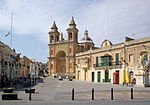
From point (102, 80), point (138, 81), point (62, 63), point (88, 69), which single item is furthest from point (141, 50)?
point (62, 63)

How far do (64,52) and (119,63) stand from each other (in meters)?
38.7

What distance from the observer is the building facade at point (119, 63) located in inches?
1395

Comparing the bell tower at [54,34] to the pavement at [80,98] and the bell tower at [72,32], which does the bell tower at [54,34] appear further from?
the pavement at [80,98]

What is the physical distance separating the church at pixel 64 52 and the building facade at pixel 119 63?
16467mm

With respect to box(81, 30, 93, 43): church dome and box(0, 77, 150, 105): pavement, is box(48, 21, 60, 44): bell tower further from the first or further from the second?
box(0, 77, 150, 105): pavement

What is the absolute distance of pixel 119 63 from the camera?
45.2 meters

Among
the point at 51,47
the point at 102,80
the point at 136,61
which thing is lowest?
the point at 102,80

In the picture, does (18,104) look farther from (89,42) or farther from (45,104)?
(89,42)

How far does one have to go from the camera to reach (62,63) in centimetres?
8212

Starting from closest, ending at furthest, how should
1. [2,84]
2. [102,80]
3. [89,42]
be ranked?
1. [2,84]
2. [102,80]
3. [89,42]

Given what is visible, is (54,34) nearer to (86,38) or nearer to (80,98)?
(86,38)

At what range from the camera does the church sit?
257ft

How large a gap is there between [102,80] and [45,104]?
3810 centimetres

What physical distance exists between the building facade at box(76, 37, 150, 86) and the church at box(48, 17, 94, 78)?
16.5 m
